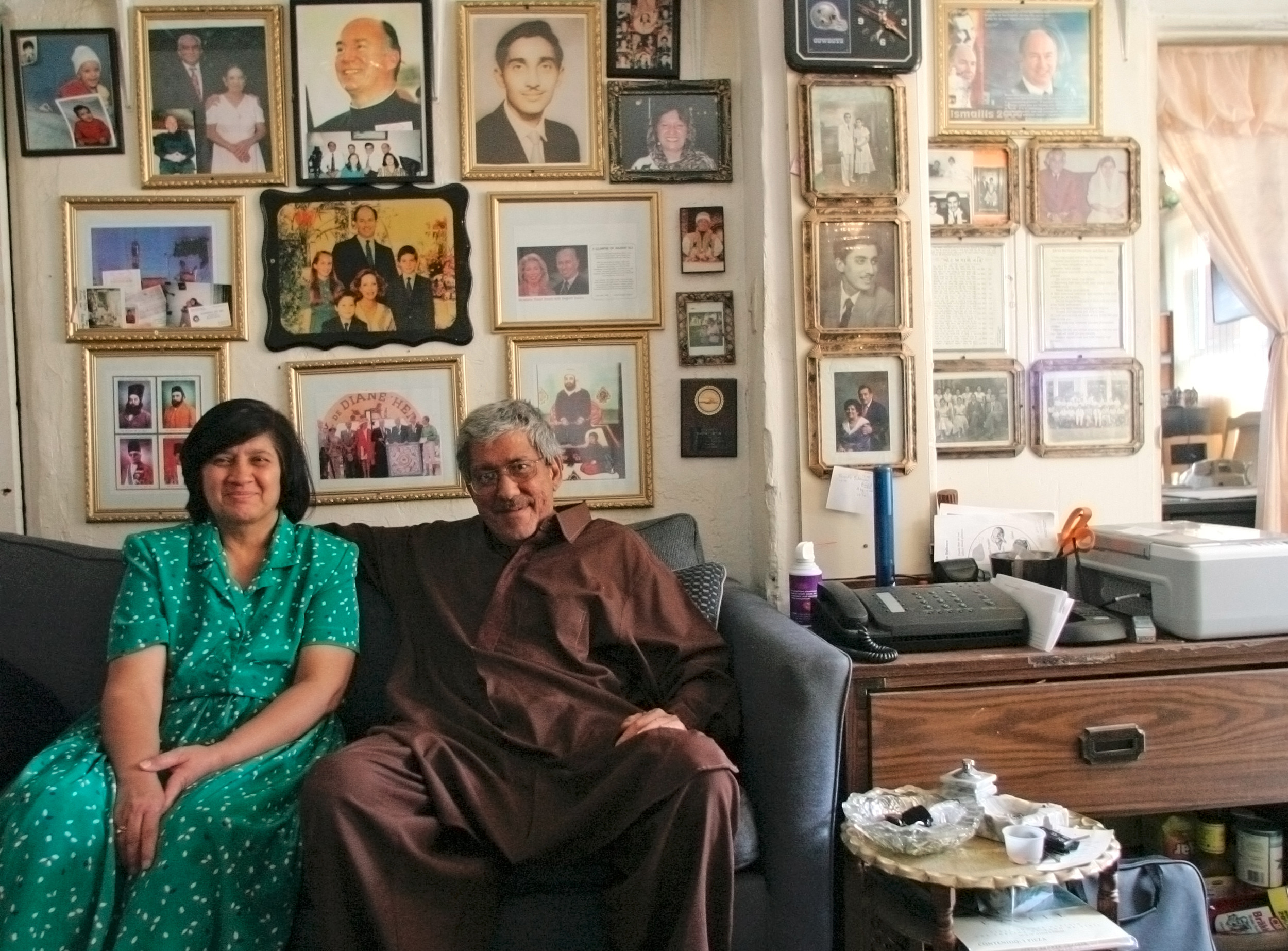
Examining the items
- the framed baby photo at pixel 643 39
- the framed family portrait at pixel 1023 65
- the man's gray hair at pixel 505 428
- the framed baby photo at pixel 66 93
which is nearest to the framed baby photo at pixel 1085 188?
the framed family portrait at pixel 1023 65

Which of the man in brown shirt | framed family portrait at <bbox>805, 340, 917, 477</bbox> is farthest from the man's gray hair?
framed family portrait at <bbox>805, 340, 917, 477</bbox>

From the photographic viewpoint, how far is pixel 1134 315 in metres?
2.27

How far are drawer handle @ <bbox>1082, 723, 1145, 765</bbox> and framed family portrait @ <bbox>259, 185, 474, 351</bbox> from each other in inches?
61.0

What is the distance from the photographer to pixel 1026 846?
49.4 inches

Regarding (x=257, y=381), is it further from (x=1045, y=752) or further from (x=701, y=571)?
(x=1045, y=752)

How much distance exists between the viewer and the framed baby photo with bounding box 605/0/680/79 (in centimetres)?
219

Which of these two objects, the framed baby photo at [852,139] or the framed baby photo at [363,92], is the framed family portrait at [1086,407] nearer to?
the framed baby photo at [852,139]

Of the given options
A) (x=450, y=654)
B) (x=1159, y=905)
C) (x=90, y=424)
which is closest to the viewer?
(x=1159, y=905)

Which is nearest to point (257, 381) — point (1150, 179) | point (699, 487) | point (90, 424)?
point (90, 424)

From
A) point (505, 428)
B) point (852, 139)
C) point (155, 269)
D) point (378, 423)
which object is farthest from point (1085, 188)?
point (155, 269)

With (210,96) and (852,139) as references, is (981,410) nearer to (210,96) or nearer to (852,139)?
(852,139)

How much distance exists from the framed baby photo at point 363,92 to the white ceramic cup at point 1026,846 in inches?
72.0

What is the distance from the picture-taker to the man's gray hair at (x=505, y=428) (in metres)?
1.74

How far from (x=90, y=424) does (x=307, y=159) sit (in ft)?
2.64
